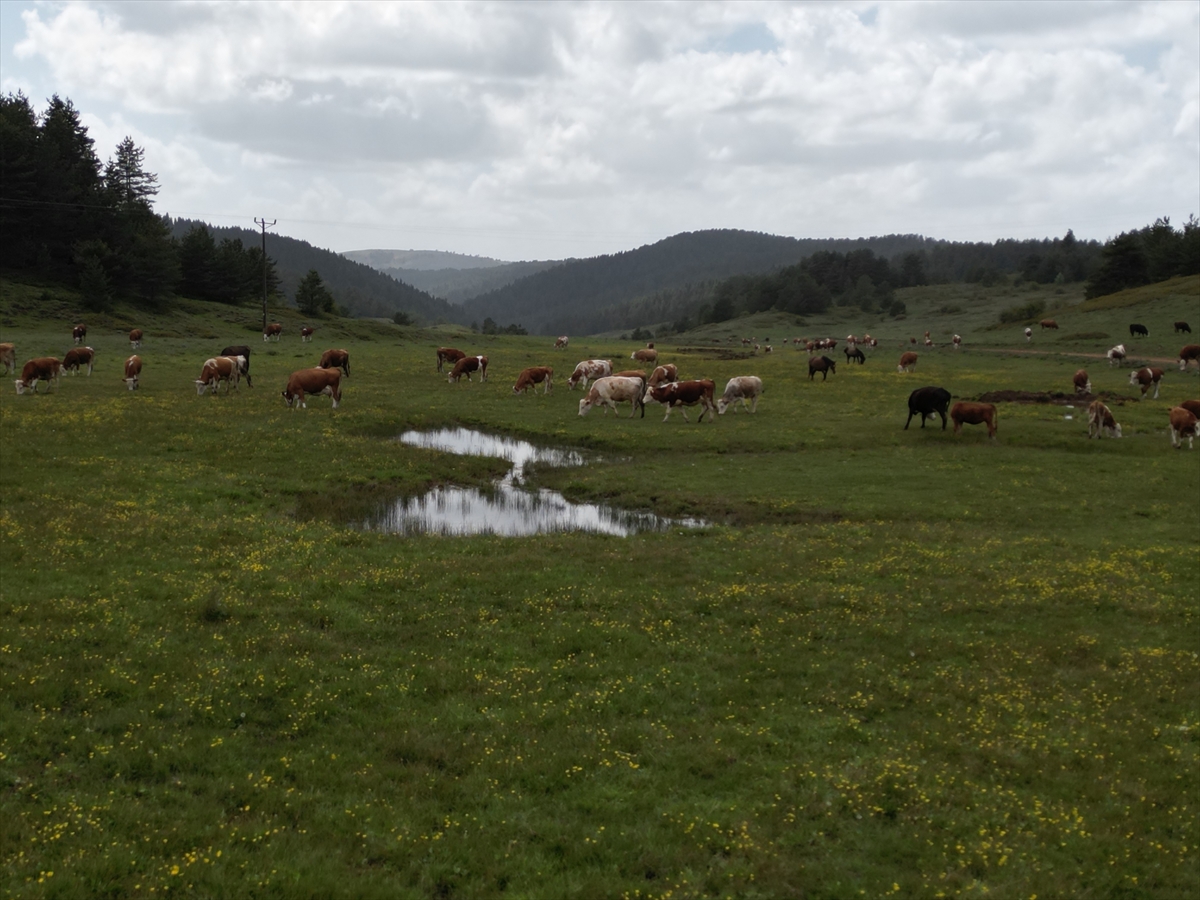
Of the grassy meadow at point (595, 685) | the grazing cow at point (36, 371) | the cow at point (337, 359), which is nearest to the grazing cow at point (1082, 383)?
the grassy meadow at point (595, 685)

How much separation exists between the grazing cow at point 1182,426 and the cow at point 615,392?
20489 millimetres

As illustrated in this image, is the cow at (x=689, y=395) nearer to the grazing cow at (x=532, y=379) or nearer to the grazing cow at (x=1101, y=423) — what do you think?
the grazing cow at (x=532, y=379)

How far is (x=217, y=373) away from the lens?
131 ft

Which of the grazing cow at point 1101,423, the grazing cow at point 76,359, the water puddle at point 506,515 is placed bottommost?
the water puddle at point 506,515

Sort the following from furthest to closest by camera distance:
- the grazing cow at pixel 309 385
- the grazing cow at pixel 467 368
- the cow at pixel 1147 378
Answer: the grazing cow at pixel 467 368
the cow at pixel 1147 378
the grazing cow at pixel 309 385

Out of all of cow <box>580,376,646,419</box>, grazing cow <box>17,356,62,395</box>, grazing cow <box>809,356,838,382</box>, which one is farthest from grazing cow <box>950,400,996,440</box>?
grazing cow <box>17,356,62,395</box>

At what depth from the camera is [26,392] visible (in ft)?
116

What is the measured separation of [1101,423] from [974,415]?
484cm

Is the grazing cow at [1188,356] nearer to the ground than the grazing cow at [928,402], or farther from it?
farther from it

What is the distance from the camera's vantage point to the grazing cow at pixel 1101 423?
32938 mm

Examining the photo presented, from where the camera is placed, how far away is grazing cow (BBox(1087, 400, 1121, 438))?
1297 inches

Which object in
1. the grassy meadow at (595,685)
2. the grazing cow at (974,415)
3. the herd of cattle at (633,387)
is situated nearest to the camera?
the grassy meadow at (595,685)

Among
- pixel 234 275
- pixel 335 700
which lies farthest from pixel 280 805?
pixel 234 275

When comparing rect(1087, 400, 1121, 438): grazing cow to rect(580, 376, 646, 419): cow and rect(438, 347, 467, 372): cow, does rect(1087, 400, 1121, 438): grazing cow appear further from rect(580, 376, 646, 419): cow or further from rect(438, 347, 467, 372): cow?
rect(438, 347, 467, 372): cow
